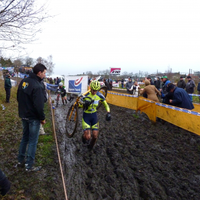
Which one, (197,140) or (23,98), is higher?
(23,98)

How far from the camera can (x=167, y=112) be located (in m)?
7.47

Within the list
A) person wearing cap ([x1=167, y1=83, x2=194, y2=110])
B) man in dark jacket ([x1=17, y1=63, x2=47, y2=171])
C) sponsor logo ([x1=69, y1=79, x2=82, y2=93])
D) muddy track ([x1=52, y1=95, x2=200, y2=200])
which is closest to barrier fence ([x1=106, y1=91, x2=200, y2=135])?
person wearing cap ([x1=167, y1=83, x2=194, y2=110])

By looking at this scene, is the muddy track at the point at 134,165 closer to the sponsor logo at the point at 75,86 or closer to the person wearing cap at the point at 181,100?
the person wearing cap at the point at 181,100

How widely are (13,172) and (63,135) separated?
3007mm

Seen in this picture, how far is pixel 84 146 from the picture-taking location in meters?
5.89

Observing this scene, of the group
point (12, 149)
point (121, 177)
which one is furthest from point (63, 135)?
point (121, 177)

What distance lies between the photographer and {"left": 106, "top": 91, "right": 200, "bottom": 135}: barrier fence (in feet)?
19.1

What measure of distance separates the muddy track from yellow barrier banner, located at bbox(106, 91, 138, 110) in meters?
3.70

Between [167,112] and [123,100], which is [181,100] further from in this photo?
[123,100]

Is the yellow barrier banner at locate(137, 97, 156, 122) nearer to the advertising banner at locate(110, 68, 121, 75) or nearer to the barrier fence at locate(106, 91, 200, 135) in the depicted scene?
the barrier fence at locate(106, 91, 200, 135)

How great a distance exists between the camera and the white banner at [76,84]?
15719 mm

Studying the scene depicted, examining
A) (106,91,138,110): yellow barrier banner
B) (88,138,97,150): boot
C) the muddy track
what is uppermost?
(106,91,138,110): yellow barrier banner

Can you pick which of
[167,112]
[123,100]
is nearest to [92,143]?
[167,112]

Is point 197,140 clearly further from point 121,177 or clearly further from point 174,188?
point 121,177
